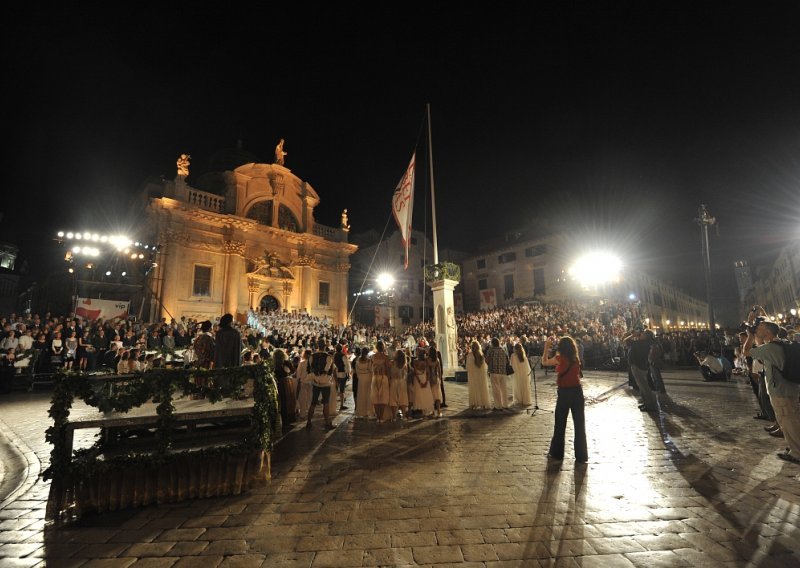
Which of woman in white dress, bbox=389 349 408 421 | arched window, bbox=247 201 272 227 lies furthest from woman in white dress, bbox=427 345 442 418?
arched window, bbox=247 201 272 227

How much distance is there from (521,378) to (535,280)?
32.6 meters

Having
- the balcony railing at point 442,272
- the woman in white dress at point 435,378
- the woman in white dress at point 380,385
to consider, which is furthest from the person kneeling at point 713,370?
the woman in white dress at point 380,385

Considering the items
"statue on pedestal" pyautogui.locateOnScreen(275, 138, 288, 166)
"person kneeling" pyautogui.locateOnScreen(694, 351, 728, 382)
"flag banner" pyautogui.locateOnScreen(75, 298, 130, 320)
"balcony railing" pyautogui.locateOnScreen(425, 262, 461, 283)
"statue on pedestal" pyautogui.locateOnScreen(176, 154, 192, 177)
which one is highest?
"statue on pedestal" pyautogui.locateOnScreen(275, 138, 288, 166)

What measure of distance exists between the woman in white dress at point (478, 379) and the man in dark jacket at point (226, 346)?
581 centimetres

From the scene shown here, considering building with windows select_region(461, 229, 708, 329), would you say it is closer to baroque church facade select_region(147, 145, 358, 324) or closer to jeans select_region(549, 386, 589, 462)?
baroque church facade select_region(147, 145, 358, 324)

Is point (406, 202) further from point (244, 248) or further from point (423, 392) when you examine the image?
point (244, 248)

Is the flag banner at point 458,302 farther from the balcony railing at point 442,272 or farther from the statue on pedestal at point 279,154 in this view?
the balcony railing at point 442,272

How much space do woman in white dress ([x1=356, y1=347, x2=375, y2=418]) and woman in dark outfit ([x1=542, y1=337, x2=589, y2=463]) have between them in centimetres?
458

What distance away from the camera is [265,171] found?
30.6m

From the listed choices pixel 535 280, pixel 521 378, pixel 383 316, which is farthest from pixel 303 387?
pixel 535 280

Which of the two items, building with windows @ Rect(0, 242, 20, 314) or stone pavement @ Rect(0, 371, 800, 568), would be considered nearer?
stone pavement @ Rect(0, 371, 800, 568)

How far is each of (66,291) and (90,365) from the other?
60.4ft

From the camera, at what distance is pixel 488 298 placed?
143ft

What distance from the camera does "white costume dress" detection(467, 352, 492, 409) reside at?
30.4 feet
